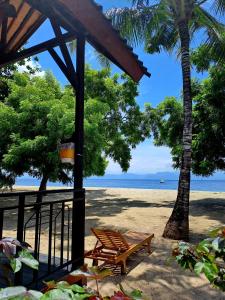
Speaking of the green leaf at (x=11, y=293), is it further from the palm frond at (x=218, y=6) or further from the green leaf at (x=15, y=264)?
the palm frond at (x=218, y=6)

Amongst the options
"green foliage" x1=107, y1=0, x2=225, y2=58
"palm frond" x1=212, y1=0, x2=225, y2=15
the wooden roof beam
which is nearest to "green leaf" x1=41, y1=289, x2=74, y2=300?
the wooden roof beam

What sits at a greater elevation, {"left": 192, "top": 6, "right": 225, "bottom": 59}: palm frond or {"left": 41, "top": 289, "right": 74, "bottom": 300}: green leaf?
{"left": 192, "top": 6, "right": 225, "bottom": 59}: palm frond

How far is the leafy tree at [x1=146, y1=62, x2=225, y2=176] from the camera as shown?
15.4 metres

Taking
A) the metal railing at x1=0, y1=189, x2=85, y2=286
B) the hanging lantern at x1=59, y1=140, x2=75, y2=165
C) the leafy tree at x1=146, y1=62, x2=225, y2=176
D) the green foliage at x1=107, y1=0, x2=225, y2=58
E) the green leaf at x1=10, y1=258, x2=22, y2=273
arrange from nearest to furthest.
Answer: the green leaf at x1=10, y1=258, x2=22, y2=273 < the metal railing at x1=0, y1=189, x2=85, y2=286 < the hanging lantern at x1=59, y1=140, x2=75, y2=165 < the green foliage at x1=107, y1=0, x2=225, y2=58 < the leafy tree at x1=146, y1=62, x2=225, y2=176

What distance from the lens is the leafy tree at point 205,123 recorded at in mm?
15367

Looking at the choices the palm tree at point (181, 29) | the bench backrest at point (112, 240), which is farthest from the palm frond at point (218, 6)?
the bench backrest at point (112, 240)

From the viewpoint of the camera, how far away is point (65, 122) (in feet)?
39.0

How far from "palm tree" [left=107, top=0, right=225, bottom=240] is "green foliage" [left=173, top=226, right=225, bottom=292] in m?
7.50

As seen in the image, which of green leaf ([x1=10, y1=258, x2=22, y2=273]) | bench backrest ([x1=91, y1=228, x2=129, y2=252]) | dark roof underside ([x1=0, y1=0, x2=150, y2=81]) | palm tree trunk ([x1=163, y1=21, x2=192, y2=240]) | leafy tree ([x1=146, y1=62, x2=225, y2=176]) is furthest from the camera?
leafy tree ([x1=146, y1=62, x2=225, y2=176])

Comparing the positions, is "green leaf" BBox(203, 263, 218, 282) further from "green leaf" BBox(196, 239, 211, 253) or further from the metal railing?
the metal railing

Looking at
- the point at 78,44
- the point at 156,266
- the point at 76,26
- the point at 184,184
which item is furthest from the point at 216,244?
the point at 184,184

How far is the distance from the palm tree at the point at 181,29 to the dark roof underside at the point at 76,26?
4954 millimetres

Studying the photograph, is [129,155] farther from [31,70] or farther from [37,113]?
[37,113]

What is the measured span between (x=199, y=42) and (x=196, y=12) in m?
1.17
